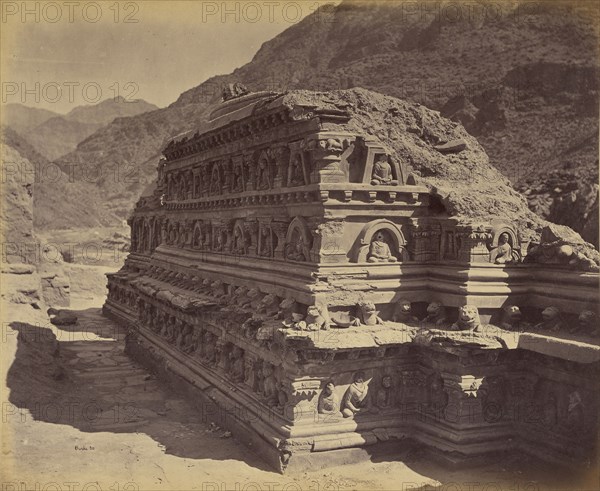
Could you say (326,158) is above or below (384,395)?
→ above

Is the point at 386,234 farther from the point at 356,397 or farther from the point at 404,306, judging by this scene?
the point at 356,397

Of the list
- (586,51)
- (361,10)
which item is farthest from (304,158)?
(361,10)

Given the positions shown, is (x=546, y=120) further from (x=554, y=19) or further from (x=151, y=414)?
(x=151, y=414)

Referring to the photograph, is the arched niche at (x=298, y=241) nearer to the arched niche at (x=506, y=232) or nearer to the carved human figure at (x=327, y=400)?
the carved human figure at (x=327, y=400)

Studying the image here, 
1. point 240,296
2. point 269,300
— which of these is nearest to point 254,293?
point 240,296

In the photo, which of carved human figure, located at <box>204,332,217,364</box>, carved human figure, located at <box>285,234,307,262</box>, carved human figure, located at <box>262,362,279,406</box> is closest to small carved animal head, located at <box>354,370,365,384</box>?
carved human figure, located at <box>262,362,279,406</box>

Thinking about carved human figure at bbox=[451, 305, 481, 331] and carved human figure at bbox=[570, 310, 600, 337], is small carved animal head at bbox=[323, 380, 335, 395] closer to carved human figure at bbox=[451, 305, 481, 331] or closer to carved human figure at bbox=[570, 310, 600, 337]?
carved human figure at bbox=[451, 305, 481, 331]

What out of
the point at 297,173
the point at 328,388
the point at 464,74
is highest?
the point at 464,74
